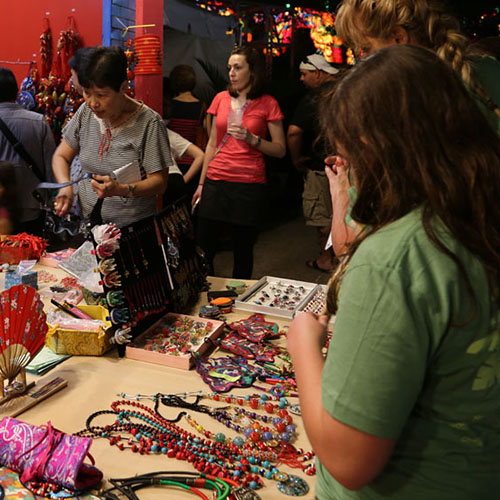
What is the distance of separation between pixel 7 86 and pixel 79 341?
2.15 m

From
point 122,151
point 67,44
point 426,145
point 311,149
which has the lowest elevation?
point 311,149

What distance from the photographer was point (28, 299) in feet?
4.33

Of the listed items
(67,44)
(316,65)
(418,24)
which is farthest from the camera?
(316,65)

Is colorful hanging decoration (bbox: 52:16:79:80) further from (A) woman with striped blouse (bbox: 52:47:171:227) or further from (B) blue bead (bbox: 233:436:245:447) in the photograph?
(B) blue bead (bbox: 233:436:245:447)

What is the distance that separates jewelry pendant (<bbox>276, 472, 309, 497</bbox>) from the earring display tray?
2.62ft

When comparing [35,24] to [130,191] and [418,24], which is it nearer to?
[130,191]

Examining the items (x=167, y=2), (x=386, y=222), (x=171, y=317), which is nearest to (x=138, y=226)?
(x=171, y=317)

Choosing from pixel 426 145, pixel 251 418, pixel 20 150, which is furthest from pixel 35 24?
pixel 426 145

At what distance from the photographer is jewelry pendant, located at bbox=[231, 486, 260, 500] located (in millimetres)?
1019

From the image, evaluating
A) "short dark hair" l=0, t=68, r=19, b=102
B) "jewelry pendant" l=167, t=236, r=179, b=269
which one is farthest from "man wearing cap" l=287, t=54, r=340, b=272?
"jewelry pendant" l=167, t=236, r=179, b=269

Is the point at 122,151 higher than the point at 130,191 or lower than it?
higher

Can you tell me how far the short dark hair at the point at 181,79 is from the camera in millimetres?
4000

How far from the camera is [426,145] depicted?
0.65 metres

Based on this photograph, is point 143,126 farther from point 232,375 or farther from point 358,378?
point 358,378
